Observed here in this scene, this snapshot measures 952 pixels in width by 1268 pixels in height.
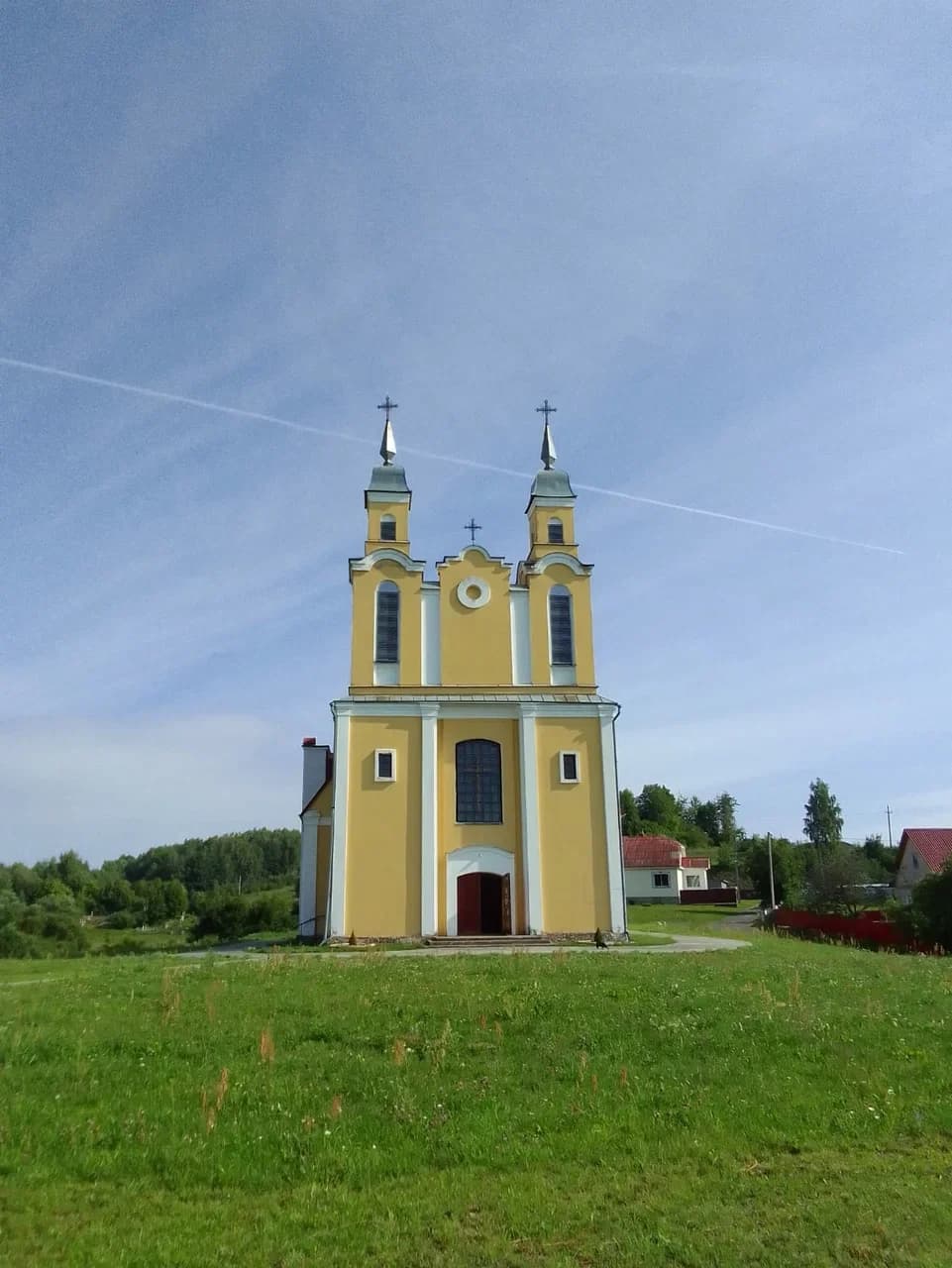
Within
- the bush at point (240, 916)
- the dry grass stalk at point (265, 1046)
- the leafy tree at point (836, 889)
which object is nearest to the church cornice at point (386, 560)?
the dry grass stalk at point (265, 1046)

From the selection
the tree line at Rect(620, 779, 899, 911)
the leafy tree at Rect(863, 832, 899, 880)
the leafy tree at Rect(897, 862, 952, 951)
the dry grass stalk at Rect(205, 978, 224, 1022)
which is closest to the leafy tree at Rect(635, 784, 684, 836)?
the tree line at Rect(620, 779, 899, 911)

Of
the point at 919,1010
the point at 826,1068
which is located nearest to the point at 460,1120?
the point at 826,1068

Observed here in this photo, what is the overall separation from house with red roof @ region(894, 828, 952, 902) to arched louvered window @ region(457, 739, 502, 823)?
33.7 metres

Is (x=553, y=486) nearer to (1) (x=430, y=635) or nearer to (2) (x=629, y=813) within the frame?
(1) (x=430, y=635)

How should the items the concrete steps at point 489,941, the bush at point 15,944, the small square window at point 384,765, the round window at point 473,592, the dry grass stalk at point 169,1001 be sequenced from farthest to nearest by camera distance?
1. the bush at point 15,944
2. the round window at point 473,592
3. the small square window at point 384,765
4. the concrete steps at point 489,941
5. the dry grass stalk at point 169,1001

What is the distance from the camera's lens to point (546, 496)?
31016mm

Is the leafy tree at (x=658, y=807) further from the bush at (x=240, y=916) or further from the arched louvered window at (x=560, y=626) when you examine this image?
the arched louvered window at (x=560, y=626)

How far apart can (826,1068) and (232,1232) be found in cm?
616

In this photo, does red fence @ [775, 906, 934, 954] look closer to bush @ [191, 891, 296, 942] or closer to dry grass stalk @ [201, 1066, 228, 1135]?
dry grass stalk @ [201, 1066, 228, 1135]

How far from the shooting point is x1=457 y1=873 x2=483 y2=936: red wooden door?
26.5 m

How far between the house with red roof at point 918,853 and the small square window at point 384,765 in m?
36.4

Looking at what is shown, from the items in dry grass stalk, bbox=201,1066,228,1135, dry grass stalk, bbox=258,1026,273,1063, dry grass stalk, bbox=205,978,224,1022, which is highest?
dry grass stalk, bbox=205,978,224,1022

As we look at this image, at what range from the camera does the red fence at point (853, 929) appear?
98.4 feet

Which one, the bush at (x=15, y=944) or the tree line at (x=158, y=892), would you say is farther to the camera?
the tree line at (x=158, y=892)
